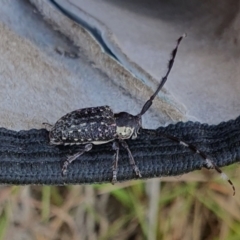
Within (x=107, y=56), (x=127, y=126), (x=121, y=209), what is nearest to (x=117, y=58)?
(x=107, y=56)

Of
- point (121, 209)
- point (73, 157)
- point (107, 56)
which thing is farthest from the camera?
point (121, 209)

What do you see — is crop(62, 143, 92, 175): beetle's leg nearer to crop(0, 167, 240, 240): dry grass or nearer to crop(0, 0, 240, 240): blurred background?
crop(0, 0, 240, 240): blurred background

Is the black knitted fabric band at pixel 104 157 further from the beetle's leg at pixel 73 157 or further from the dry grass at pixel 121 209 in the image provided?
the dry grass at pixel 121 209

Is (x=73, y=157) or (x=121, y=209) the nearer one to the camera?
(x=73, y=157)

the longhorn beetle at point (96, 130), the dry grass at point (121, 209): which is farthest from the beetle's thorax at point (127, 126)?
the dry grass at point (121, 209)

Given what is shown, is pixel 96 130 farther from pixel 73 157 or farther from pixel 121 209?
pixel 121 209

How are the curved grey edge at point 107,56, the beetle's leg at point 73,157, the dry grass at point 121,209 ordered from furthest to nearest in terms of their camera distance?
the dry grass at point 121,209 → the curved grey edge at point 107,56 → the beetle's leg at point 73,157
